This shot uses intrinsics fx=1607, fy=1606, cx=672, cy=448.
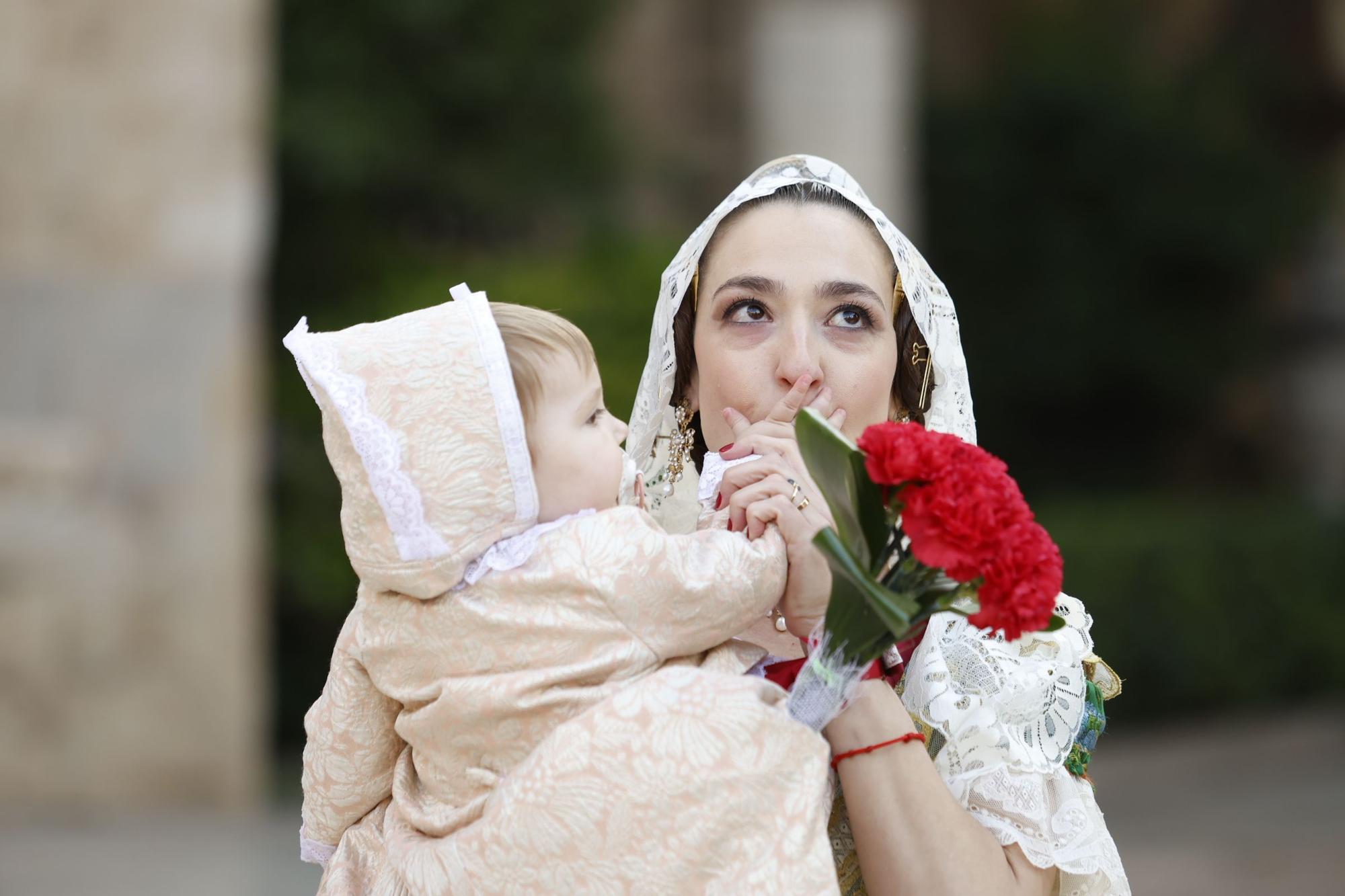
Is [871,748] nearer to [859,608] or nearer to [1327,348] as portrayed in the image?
[859,608]

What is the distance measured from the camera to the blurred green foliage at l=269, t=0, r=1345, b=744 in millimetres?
8688

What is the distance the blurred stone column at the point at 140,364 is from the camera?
6.94 metres

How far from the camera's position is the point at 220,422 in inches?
281

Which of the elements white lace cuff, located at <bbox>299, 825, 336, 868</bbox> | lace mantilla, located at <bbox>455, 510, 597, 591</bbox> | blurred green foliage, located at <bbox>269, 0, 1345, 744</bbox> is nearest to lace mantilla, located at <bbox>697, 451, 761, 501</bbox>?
lace mantilla, located at <bbox>455, 510, 597, 591</bbox>

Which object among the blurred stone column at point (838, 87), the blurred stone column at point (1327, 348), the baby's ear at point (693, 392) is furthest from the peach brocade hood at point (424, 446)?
the blurred stone column at point (1327, 348)

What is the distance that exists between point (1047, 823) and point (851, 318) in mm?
773

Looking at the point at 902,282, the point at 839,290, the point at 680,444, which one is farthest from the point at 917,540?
the point at 680,444

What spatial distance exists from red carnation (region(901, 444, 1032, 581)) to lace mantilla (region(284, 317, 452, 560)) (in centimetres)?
55

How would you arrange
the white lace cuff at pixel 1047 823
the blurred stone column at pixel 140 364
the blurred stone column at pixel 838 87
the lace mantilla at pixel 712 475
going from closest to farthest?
1. the white lace cuff at pixel 1047 823
2. the lace mantilla at pixel 712 475
3. the blurred stone column at pixel 140 364
4. the blurred stone column at pixel 838 87

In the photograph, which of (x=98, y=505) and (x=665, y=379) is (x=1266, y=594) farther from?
(x=665, y=379)

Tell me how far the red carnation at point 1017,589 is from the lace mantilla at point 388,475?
0.63 m

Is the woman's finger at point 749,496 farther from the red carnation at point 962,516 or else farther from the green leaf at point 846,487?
the red carnation at point 962,516

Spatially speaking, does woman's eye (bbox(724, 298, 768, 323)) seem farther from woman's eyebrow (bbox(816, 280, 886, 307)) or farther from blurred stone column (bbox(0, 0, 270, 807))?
blurred stone column (bbox(0, 0, 270, 807))

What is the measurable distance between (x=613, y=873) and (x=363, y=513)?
0.52 m
